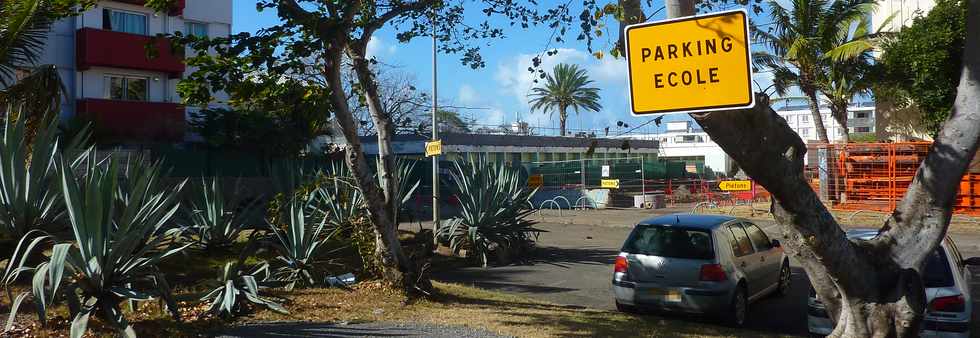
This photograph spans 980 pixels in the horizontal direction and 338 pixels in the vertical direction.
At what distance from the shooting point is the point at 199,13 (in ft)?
94.6

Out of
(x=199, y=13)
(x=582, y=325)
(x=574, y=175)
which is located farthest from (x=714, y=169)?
(x=582, y=325)

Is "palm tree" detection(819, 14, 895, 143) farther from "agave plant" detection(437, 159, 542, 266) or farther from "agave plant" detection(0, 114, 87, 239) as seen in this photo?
"agave plant" detection(0, 114, 87, 239)

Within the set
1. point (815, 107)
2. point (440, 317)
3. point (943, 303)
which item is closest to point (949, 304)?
point (943, 303)

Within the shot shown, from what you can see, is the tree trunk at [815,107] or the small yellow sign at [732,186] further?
the tree trunk at [815,107]

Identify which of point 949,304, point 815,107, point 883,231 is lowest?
point 949,304

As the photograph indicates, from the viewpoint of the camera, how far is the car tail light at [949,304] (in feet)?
25.5

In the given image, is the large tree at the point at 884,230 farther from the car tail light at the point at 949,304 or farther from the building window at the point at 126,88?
the building window at the point at 126,88

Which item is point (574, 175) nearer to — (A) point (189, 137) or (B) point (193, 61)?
(A) point (189, 137)

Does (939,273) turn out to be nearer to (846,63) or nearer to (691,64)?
(691,64)

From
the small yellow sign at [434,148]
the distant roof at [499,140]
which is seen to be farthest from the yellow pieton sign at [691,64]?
the distant roof at [499,140]

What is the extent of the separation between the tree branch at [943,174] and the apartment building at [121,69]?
77.2 feet

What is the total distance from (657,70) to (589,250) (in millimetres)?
13230

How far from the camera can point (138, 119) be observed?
26.9 m

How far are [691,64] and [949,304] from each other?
515cm
